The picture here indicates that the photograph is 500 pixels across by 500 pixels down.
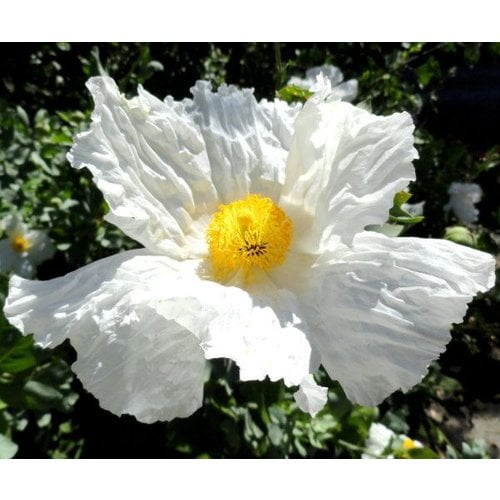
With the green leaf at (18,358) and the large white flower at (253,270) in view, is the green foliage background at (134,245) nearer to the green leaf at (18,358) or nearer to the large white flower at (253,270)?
the green leaf at (18,358)

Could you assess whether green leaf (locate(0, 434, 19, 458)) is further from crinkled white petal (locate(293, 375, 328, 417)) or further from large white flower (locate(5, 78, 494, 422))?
crinkled white petal (locate(293, 375, 328, 417))

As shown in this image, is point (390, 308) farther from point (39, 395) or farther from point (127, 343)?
point (39, 395)

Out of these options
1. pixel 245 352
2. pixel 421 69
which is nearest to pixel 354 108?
pixel 245 352

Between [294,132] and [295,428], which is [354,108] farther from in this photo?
[295,428]

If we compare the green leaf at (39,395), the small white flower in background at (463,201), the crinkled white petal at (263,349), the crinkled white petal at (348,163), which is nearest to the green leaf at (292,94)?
the crinkled white petal at (348,163)

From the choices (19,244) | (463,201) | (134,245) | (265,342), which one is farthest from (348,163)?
(463,201)
